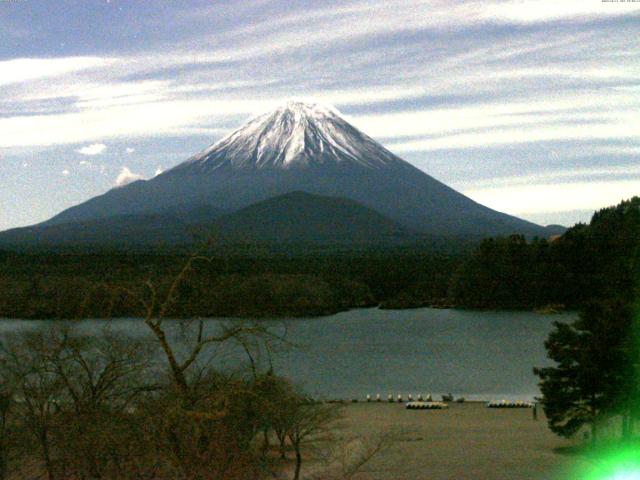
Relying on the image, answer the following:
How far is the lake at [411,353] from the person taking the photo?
2148 centimetres

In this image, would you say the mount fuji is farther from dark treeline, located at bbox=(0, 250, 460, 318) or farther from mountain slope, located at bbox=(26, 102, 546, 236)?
dark treeline, located at bbox=(0, 250, 460, 318)

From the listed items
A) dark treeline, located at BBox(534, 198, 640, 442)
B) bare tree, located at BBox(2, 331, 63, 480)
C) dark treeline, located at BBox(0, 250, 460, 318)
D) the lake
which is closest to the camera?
bare tree, located at BBox(2, 331, 63, 480)

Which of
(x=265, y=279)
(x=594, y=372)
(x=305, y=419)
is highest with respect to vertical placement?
(x=265, y=279)

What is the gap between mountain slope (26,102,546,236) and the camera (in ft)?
321

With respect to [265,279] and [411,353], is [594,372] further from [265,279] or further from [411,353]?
[265,279]

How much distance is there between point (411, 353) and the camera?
29.0 meters

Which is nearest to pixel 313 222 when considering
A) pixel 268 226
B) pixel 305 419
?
pixel 268 226

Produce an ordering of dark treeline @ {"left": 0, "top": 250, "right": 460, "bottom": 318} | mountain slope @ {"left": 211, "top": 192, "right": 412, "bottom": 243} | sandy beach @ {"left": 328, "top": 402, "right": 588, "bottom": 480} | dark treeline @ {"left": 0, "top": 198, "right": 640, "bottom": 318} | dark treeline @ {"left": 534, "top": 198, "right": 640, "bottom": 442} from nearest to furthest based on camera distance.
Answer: sandy beach @ {"left": 328, "top": 402, "right": 588, "bottom": 480}
dark treeline @ {"left": 534, "top": 198, "right": 640, "bottom": 442}
dark treeline @ {"left": 0, "top": 250, "right": 460, "bottom": 318}
dark treeline @ {"left": 0, "top": 198, "right": 640, "bottom": 318}
mountain slope @ {"left": 211, "top": 192, "right": 412, "bottom": 243}

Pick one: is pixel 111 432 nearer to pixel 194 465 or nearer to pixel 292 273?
pixel 194 465

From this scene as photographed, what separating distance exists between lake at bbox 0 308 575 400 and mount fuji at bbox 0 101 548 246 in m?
53.6

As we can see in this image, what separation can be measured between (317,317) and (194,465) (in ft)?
119

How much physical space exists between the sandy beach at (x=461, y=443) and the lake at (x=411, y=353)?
5.48 ft

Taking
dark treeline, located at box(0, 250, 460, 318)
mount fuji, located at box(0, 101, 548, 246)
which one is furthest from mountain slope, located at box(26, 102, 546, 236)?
dark treeline, located at box(0, 250, 460, 318)

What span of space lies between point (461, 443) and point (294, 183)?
87561mm
